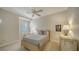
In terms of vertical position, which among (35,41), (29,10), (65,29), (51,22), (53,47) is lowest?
(53,47)

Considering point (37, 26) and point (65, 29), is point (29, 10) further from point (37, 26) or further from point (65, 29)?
point (65, 29)

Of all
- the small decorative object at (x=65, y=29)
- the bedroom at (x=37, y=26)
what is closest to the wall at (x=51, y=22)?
the bedroom at (x=37, y=26)

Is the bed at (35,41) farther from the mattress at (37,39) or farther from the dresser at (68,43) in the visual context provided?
the dresser at (68,43)

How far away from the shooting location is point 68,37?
200 cm

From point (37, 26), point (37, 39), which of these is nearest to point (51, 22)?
point (37, 26)

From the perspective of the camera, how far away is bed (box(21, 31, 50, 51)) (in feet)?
6.52

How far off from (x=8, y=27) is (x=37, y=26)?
55cm

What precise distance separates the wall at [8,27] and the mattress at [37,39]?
0.68ft

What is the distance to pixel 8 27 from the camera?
6.48ft

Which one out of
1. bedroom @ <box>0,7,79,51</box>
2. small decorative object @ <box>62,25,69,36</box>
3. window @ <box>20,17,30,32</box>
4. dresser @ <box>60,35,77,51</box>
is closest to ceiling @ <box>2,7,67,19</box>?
bedroom @ <box>0,7,79,51</box>

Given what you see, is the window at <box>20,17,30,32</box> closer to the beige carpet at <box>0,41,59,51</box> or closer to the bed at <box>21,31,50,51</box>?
the bed at <box>21,31,50,51</box>
